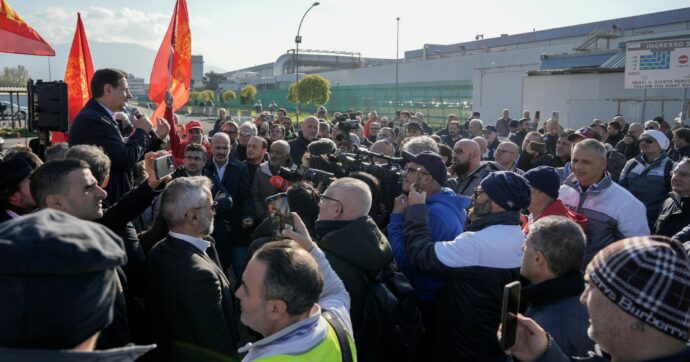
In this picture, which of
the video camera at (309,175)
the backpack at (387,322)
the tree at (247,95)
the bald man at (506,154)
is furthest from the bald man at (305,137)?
the tree at (247,95)

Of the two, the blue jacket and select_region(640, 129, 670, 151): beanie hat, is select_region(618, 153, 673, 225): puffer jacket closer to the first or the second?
select_region(640, 129, 670, 151): beanie hat

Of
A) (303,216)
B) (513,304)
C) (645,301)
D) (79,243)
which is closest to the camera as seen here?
(79,243)

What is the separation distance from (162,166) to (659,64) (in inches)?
659

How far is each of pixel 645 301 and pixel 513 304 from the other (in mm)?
409

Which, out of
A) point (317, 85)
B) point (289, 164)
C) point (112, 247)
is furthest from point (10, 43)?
point (317, 85)

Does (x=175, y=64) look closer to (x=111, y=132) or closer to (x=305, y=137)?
(x=305, y=137)

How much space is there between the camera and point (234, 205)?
5957 millimetres

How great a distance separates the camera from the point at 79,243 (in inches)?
45.6

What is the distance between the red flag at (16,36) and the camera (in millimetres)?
6688

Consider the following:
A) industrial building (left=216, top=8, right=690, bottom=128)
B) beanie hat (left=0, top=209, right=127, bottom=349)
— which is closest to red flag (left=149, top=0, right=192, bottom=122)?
beanie hat (left=0, top=209, right=127, bottom=349)

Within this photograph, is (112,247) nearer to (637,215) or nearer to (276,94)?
(637,215)

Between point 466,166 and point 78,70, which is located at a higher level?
point 78,70

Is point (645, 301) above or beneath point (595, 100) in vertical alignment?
beneath

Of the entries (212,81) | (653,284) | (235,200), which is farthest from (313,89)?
(212,81)
